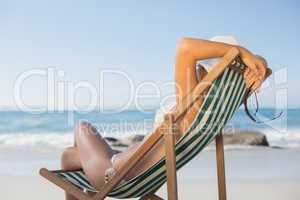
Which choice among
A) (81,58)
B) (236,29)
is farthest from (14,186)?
(236,29)

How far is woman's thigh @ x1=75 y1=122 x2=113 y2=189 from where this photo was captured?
2117 mm

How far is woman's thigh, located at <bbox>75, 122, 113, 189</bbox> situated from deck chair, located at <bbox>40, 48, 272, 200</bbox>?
8cm

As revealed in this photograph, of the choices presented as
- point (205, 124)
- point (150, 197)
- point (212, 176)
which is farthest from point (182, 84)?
point (212, 176)

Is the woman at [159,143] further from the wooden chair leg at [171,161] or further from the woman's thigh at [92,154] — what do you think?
the wooden chair leg at [171,161]

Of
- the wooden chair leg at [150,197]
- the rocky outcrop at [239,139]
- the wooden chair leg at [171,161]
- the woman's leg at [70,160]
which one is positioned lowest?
the rocky outcrop at [239,139]

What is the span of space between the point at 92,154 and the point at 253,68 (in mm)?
779

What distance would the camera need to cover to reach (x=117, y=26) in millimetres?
6379

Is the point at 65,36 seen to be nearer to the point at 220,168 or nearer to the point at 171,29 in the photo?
the point at 171,29

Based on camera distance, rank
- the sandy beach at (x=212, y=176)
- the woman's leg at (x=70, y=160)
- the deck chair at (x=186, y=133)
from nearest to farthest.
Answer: the deck chair at (x=186, y=133)
the woman's leg at (x=70, y=160)
the sandy beach at (x=212, y=176)

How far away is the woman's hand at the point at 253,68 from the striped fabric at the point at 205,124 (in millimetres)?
34

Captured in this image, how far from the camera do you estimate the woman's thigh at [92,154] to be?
2.12 meters

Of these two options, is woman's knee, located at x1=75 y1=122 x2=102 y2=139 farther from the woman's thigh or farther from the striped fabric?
the striped fabric

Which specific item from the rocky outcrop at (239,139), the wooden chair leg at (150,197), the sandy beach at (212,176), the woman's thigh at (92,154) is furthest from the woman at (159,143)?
the rocky outcrop at (239,139)

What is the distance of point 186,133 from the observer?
185cm
